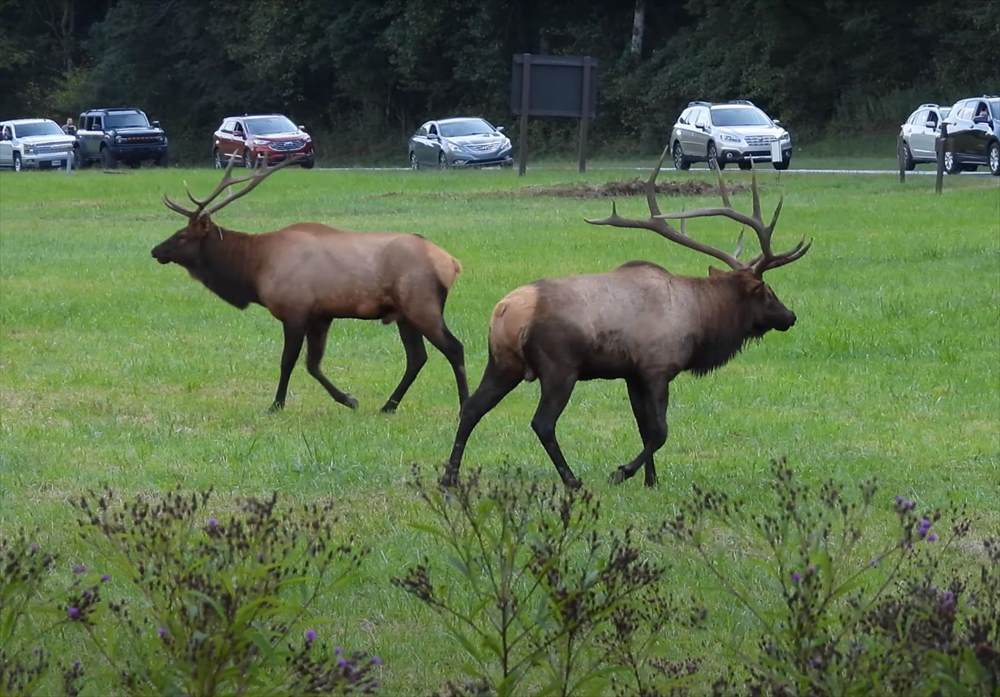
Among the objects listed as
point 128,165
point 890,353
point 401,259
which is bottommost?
point 128,165

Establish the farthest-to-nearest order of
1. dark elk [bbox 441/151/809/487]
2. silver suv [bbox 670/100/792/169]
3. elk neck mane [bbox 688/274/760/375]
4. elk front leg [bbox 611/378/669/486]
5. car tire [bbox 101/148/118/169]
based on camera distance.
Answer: car tire [bbox 101/148/118/169] → silver suv [bbox 670/100/792/169] → elk neck mane [bbox 688/274/760/375] → elk front leg [bbox 611/378/669/486] → dark elk [bbox 441/151/809/487]

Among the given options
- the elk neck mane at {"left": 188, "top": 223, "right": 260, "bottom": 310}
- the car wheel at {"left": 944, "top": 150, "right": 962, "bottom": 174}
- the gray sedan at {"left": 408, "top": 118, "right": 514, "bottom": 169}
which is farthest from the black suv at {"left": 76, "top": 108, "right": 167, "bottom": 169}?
the elk neck mane at {"left": 188, "top": 223, "right": 260, "bottom": 310}

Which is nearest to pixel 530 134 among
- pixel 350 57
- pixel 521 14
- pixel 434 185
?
pixel 521 14

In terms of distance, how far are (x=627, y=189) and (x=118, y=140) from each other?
34350 millimetres

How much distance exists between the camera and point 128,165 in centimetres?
6500

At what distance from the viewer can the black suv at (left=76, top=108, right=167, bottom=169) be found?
63.4 metres

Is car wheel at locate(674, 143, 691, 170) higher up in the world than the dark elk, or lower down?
lower down

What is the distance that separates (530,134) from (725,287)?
182 feet

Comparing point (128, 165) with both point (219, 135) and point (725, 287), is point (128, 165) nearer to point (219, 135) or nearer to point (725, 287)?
point (219, 135)

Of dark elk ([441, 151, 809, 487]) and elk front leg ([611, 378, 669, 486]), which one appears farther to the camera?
elk front leg ([611, 378, 669, 486])

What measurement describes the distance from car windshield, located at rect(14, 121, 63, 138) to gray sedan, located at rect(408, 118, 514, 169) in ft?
46.8

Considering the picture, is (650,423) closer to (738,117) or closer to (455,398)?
(455,398)

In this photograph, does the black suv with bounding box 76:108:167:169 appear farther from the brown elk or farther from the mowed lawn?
the brown elk

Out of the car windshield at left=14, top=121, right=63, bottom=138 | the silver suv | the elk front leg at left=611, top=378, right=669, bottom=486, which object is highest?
the elk front leg at left=611, top=378, right=669, bottom=486
